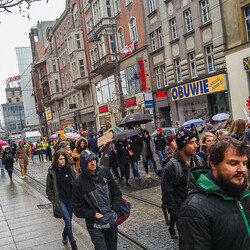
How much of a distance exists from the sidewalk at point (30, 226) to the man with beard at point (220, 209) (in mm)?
4335

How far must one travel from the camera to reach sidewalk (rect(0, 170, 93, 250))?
6418 millimetres

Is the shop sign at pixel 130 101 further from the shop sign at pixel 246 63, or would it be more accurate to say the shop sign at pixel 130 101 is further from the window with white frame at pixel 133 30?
the shop sign at pixel 246 63

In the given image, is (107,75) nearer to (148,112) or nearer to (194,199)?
(148,112)

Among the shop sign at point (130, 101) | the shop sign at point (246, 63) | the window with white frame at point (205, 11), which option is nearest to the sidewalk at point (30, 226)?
the shop sign at point (246, 63)

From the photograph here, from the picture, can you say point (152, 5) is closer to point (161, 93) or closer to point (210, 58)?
point (161, 93)

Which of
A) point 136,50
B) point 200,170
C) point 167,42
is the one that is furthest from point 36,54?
point 200,170

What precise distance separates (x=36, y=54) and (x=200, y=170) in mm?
66502

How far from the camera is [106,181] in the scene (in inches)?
167

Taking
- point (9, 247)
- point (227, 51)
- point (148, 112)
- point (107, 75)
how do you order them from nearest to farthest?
1. point (9, 247)
2. point (227, 51)
3. point (148, 112)
4. point (107, 75)

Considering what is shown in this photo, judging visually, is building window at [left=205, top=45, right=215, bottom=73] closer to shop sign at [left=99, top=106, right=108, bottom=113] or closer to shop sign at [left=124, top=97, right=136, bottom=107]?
shop sign at [left=124, top=97, right=136, bottom=107]

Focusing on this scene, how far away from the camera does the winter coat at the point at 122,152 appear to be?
1088 cm

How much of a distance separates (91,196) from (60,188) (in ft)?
6.21

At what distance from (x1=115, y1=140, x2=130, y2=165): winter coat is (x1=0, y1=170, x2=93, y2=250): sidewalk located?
2.55 metres

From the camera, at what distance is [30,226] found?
768 cm
